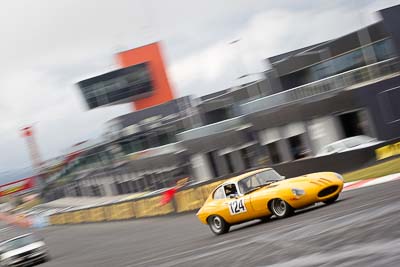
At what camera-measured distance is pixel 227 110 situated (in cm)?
6631

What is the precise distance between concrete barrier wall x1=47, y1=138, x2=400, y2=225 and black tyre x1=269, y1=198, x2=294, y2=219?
428 inches

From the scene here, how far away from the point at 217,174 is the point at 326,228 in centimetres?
4609

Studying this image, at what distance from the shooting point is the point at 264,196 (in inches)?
616

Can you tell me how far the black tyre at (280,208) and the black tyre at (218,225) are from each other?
176cm

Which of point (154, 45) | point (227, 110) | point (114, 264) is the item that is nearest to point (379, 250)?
point (114, 264)

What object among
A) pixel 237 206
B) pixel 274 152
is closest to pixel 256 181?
pixel 237 206

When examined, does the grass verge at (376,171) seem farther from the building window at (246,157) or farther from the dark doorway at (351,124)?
the building window at (246,157)

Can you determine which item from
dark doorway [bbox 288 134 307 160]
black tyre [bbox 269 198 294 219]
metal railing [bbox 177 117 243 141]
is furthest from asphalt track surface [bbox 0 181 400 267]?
metal railing [bbox 177 117 243 141]

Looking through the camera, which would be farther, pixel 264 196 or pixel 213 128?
pixel 213 128

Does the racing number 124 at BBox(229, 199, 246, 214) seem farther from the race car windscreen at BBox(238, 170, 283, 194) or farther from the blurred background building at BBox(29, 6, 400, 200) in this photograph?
the blurred background building at BBox(29, 6, 400, 200)

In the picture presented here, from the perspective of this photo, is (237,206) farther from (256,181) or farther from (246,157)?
(246,157)

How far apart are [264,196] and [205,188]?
15333 millimetres

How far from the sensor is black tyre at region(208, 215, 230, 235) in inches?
677

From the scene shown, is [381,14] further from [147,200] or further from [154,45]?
[154,45]
